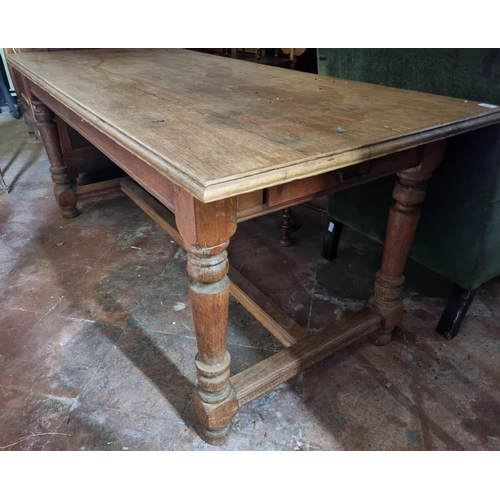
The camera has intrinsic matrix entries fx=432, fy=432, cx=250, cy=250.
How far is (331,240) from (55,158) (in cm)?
191

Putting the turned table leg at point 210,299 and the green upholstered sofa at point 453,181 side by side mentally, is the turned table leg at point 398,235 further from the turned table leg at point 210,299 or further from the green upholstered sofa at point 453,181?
the turned table leg at point 210,299

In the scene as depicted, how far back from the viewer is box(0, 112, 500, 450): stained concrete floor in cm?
155

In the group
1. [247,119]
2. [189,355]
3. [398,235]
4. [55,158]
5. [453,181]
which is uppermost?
[247,119]

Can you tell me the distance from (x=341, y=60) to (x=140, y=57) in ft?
4.35

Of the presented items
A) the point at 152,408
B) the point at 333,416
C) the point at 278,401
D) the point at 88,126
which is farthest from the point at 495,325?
A: the point at 88,126

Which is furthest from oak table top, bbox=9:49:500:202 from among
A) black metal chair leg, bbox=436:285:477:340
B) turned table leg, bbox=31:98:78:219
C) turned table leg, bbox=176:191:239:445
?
black metal chair leg, bbox=436:285:477:340

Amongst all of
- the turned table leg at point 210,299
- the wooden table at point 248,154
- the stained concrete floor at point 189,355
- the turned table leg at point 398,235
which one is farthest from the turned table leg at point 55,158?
the turned table leg at point 398,235

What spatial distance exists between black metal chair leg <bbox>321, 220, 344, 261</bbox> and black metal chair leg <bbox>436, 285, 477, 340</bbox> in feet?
2.38

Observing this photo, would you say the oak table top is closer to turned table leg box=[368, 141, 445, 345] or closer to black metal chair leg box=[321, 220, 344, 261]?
turned table leg box=[368, 141, 445, 345]

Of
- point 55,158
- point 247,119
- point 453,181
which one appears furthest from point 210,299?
point 55,158

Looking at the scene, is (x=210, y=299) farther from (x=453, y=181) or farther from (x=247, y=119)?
(x=453, y=181)

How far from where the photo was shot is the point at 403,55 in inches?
68.4

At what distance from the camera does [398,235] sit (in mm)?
1663

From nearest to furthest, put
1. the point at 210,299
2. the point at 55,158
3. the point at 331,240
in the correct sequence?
the point at 210,299
the point at 331,240
the point at 55,158
